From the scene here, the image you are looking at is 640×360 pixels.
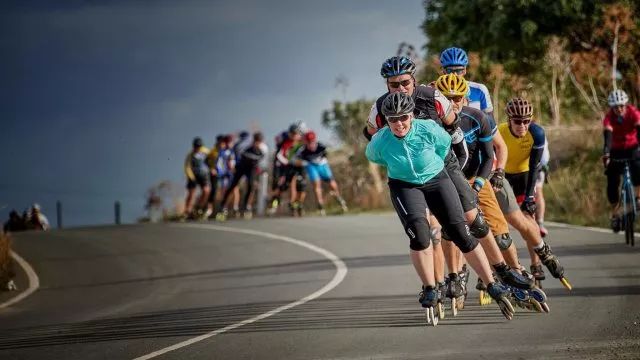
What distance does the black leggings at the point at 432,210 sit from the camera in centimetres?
1023

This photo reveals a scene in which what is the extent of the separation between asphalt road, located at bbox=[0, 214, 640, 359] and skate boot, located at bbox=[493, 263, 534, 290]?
305 mm

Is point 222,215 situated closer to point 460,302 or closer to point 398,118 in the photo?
point 460,302

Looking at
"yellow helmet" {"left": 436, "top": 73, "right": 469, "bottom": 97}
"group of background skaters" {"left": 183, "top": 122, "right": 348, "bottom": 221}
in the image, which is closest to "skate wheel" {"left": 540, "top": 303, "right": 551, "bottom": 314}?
"yellow helmet" {"left": 436, "top": 73, "right": 469, "bottom": 97}

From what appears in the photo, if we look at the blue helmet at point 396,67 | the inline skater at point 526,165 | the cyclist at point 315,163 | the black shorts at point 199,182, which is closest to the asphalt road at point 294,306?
the inline skater at point 526,165

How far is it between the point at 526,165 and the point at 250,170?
53.8 feet

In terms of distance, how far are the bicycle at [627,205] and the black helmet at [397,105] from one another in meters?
7.66

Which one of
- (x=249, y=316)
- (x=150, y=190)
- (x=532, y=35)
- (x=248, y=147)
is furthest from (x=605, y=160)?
(x=150, y=190)

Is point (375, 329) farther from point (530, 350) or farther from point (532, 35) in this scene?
point (532, 35)

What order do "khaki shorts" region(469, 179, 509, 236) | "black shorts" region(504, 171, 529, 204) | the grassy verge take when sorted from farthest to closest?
the grassy verge
"black shorts" region(504, 171, 529, 204)
"khaki shorts" region(469, 179, 509, 236)

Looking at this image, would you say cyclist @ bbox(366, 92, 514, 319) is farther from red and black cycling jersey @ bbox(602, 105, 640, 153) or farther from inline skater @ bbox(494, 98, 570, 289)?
red and black cycling jersey @ bbox(602, 105, 640, 153)

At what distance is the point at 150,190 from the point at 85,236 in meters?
9.33

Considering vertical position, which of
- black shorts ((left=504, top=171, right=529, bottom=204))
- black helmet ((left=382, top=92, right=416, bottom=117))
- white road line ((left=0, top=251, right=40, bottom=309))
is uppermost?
black helmet ((left=382, top=92, right=416, bottom=117))

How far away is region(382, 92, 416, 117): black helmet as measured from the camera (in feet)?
32.7

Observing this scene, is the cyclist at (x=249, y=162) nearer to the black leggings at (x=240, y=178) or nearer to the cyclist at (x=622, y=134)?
the black leggings at (x=240, y=178)
